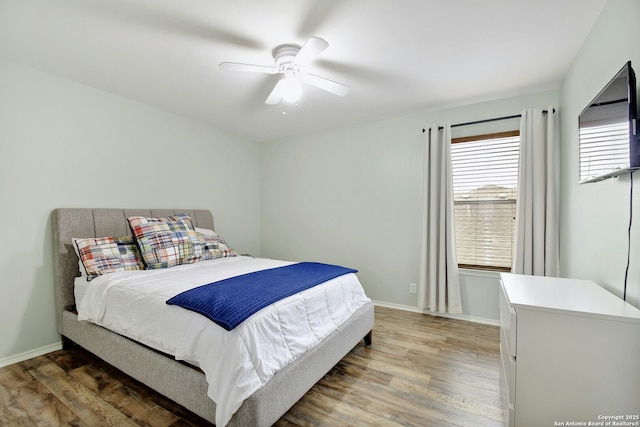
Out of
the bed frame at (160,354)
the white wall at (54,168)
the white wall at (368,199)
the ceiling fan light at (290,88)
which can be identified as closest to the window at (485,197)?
the white wall at (368,199)

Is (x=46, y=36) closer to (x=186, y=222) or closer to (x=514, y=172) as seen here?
(x=186, y=222)

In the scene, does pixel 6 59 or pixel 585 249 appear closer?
pixel 585 249

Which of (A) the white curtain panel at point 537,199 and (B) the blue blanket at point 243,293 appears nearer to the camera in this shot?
(B) the blue blanket at point 243,293

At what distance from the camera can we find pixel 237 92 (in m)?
2.68

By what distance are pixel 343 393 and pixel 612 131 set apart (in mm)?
2102

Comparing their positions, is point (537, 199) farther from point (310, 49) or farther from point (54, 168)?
point (54, 168)

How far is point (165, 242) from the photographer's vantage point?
253 centimetres

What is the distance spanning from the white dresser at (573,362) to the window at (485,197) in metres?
1.70

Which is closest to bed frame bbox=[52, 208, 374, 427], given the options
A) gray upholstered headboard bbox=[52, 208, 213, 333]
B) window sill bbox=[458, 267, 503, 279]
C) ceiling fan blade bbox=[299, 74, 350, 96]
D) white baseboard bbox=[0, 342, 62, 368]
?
gray upholstered headboard bbox=[52, 208, 213, 333]

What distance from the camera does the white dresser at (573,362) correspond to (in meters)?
1.09

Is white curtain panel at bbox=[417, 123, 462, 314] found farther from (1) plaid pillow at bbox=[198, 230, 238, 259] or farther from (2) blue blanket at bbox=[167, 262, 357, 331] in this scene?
(1) plaid pillow at bbox=[198, 230, 238, 259]

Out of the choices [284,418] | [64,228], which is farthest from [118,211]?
[284,418]

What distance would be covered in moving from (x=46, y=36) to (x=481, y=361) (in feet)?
13.0

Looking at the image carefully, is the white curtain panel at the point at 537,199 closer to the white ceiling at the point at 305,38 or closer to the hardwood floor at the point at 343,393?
the white ceiling at the point at 305,38
